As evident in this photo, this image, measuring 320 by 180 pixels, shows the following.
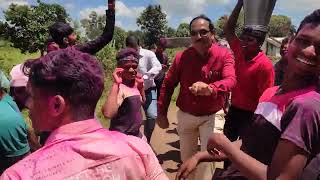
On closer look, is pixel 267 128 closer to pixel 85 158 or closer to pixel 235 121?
pixel 85 158

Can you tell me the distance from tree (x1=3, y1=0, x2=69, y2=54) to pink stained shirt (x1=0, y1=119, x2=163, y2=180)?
2936 centimetres

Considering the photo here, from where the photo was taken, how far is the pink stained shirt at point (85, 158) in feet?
4.83

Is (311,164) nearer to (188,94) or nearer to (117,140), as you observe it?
(117,140)

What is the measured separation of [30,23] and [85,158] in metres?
31.4

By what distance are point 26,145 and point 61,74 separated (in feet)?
7.56

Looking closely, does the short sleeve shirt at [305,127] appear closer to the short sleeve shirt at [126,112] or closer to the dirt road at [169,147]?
the short sleeve shirt at [126,112]

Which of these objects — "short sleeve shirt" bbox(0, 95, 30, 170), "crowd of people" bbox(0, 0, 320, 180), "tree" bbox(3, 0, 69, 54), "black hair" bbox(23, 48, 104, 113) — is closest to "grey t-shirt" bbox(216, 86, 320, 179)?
"crowd of people" bbox(0, 0, 320, 180)

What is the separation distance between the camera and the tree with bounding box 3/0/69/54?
101 feet

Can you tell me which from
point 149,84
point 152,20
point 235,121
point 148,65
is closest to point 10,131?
point 235,121

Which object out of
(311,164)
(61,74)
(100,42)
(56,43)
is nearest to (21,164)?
(61,74)

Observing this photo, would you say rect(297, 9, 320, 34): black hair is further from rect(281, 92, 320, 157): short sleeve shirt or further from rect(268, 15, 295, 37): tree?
rect(268, 15, 295, 37): tree

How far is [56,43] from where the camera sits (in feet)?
14.4

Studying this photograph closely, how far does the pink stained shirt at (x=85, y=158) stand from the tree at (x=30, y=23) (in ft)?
96.3

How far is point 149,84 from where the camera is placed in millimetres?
6828
